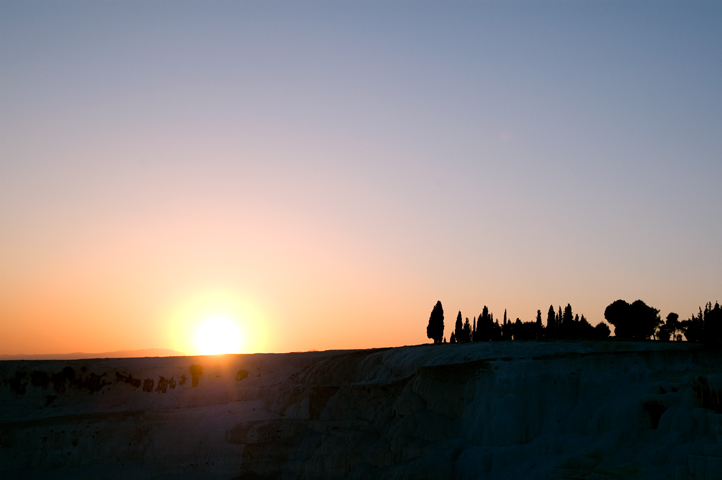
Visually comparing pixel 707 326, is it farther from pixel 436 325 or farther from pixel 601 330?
pixel 436 325

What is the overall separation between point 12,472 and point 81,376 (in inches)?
706

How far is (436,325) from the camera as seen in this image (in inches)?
3866

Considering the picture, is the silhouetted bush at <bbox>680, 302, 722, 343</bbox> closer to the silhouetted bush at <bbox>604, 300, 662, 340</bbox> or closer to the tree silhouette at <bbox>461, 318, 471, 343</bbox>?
the silhouetted bush at <bbox>604, 300, 662, 340</bbox>

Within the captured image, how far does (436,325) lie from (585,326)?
19.9 m

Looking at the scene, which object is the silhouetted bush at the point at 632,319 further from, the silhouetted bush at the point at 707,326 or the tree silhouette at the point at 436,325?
the tree silhouette at the point at 436,325

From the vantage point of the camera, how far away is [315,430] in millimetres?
65250

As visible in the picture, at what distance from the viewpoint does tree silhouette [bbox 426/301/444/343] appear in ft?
322

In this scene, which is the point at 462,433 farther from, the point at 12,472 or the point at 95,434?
the point at 12,472

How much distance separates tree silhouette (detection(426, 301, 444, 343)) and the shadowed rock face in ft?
56.6

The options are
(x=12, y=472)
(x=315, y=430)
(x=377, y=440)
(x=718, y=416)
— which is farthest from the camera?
(x=12, y=472)

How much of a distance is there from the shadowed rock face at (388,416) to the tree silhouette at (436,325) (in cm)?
1726

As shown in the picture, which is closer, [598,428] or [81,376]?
[598,428]

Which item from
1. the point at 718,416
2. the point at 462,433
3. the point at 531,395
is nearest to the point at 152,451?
the point at 462,433

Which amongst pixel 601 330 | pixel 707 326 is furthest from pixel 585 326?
pixel 707 326
